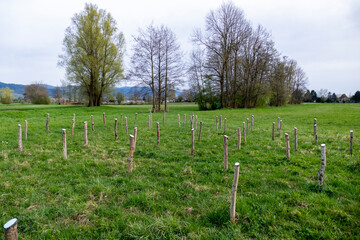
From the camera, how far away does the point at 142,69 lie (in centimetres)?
3173

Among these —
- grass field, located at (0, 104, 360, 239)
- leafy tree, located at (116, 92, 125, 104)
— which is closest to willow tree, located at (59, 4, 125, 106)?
grass field, located at (0, 104, 360, 239)

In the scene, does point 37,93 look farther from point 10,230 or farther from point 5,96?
point 10,230

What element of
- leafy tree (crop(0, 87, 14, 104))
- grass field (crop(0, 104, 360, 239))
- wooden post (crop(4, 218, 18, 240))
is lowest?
grass field (crop(0, 104, 360, 239))

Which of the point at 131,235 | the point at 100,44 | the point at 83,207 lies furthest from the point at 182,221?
the point at 100,44

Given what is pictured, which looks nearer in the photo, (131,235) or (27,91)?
(131,235)

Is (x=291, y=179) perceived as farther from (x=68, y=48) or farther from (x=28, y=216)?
(x=68, y=48)

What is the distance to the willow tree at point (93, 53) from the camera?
1412 inches

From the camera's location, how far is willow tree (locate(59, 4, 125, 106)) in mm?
35875

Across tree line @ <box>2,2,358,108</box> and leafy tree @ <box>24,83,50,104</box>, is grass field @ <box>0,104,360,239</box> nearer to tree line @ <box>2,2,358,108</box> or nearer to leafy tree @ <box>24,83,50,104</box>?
tree line @ <box>2,2,358,108</box>

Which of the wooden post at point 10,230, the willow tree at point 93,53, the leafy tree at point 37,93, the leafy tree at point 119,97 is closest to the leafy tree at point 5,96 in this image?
the leafy tree at point 37,93

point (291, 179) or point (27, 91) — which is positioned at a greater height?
point (27, 91)

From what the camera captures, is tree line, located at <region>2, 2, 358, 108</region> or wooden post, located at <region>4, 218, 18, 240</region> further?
tree line, located at <region>2, 2, 358, 108</region>

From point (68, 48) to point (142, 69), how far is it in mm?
16185

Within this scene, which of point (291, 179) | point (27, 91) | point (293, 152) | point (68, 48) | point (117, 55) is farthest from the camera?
point (27, 91)
